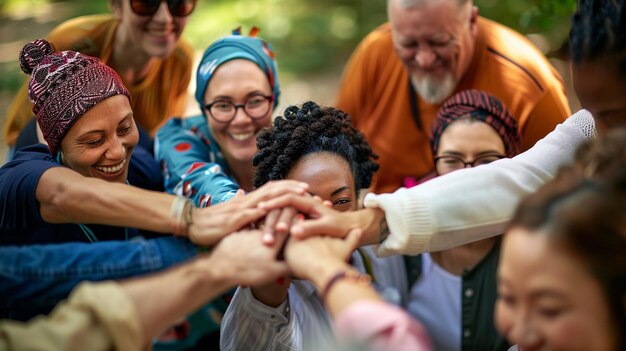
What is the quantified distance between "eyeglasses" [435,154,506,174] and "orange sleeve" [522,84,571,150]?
492 mm

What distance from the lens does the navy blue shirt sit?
248cm

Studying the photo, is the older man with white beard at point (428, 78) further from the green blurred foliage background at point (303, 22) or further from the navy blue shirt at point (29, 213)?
the green blurred foliage background at point (303, 22)

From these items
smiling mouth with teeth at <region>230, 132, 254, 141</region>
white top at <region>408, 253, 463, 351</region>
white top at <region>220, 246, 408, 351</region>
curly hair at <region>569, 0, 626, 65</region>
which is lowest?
white top at <region>408, 253, 463, 351</region>

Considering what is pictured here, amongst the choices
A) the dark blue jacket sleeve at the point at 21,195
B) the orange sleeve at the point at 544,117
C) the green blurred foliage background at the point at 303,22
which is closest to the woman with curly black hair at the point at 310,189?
the dark blue jacket sleeve at the point at 21,195

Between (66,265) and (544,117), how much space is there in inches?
97.7

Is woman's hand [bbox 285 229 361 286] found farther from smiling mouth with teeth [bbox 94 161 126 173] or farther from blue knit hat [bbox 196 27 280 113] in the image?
blue knit hat [bbox 196 27 280 113]

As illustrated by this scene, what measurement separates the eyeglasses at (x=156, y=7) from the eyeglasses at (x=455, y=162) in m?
1.60

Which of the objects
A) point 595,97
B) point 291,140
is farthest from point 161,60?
point 595,97

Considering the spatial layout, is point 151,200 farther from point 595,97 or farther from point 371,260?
point 595,97

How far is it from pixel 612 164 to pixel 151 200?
141cm

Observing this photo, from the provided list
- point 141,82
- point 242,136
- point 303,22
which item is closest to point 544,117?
point 242,136

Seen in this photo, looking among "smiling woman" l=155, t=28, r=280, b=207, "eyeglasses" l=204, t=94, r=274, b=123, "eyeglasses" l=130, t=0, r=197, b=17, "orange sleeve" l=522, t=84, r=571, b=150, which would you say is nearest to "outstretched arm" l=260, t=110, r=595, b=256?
"smiling woman" l=155, t=28, r=280, b=207

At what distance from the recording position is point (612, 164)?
1840mm

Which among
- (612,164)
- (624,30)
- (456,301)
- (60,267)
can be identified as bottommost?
(456,301)
